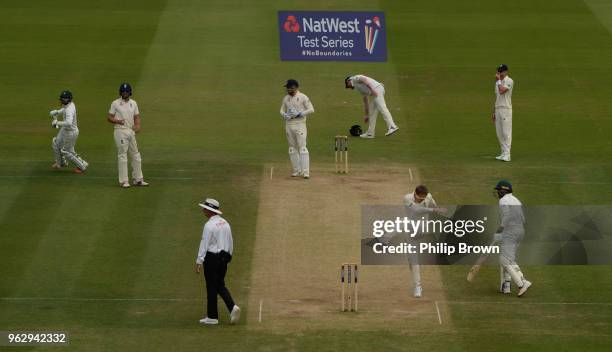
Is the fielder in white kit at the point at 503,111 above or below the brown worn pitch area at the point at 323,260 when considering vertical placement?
above

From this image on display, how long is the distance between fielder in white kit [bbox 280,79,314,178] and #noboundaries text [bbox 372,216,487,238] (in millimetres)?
3549

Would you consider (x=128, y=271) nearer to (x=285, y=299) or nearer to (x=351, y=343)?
(x=285, y=299)

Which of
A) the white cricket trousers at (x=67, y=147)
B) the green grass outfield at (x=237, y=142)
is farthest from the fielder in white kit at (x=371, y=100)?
the white cricket trousers at (x=67, y=147)

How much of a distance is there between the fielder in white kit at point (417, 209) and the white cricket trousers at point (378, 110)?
1122 centimetres

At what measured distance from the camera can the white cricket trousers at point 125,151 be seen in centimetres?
3247

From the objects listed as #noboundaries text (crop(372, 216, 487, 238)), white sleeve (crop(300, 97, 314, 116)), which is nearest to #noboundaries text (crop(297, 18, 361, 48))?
white sleeve (crop(300, 97, 314, 116))

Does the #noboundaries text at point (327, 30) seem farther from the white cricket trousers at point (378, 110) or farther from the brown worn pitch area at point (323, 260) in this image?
the brown worn pitch area at point (323, 260)

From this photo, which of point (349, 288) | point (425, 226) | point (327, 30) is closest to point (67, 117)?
point (349, 288)

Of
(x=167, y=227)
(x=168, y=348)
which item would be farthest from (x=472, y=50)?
(x=168, y=348)

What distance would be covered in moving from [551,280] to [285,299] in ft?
16.9

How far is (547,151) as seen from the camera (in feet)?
120

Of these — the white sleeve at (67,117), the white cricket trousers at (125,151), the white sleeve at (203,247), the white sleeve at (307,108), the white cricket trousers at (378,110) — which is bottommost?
the white sleeve at (203,247)

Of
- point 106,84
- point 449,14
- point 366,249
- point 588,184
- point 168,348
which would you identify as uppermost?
point 449,14

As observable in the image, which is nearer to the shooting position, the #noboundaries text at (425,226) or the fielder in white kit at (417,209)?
the fielder in white kit at (417,209)
